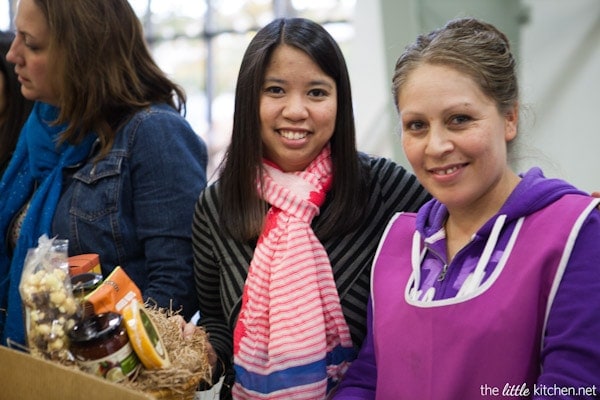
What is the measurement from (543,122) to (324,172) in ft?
5.25

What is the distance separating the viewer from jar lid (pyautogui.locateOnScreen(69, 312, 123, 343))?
1.06 m

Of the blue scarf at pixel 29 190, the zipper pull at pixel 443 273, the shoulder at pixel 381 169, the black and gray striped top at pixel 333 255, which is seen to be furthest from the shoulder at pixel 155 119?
the zipper pull at pixel 443 273

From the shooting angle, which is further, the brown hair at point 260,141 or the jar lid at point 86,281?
the brown hair at point 260,141

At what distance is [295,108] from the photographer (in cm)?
142

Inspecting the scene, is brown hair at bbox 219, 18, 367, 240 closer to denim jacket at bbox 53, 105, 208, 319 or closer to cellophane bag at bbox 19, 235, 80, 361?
denim jacket at bbox 53, 105, 208, 319

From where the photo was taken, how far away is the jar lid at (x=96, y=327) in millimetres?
1062

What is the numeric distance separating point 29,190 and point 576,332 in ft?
4.57

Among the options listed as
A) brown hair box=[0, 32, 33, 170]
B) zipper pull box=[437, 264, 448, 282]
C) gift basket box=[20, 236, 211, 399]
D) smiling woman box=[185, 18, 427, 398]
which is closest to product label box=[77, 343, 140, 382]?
gift basket box=[20, 236, 211, 399]

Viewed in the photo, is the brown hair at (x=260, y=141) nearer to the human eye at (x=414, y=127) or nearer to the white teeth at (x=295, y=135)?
the white teeth at (x=295, y=135)

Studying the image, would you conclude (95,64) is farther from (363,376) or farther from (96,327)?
(363,376)

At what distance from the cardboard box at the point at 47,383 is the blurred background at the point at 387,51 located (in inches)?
34.0

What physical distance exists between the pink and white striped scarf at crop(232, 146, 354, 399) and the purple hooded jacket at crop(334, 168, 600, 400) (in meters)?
0.24

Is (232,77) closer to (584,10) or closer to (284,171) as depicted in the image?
(584,10)

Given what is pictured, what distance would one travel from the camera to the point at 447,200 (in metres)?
1.21
